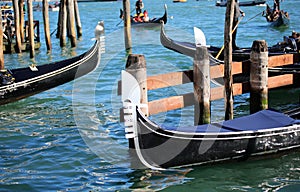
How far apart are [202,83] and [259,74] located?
762 mm

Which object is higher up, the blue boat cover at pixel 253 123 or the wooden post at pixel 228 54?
the wooden post at pixel 228 54

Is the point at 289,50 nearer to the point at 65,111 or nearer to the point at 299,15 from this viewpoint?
the point at 65,111

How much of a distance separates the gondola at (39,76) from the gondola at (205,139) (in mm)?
3367

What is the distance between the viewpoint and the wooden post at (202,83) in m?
6.66

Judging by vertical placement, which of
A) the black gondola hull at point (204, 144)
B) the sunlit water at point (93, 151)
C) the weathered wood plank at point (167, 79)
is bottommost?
the sunlit water at point (93, 151)

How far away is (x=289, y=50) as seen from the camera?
9.45 metres

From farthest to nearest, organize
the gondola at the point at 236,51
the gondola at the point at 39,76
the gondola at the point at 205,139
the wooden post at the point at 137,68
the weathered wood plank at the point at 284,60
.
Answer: the gondola at the point at 236,51
the gondola at the point at 39,76
the weathered wood plank at the point at 284,60
the wooden post at the point at 137,68
the gondola at the point at 205,139

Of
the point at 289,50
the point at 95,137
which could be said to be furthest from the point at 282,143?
the point at 289,50

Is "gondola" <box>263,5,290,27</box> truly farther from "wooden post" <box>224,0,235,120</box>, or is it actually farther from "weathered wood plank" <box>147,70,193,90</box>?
"wooden post" <box>224,0,235,120</box>

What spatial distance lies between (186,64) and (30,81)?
5.47 metres

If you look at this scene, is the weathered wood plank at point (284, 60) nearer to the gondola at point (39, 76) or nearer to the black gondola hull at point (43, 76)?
the gondola at point (39, 76)

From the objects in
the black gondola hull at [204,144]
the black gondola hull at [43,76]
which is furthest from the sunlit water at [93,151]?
the black gondola hull at [43,76]

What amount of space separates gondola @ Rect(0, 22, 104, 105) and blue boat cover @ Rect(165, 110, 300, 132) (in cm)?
376

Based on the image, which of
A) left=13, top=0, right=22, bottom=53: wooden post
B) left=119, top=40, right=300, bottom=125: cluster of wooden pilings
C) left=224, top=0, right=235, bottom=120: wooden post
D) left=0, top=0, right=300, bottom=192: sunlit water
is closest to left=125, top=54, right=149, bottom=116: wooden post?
left=119, top=40, right=300, bottom=125: cluster of wooden pilings
